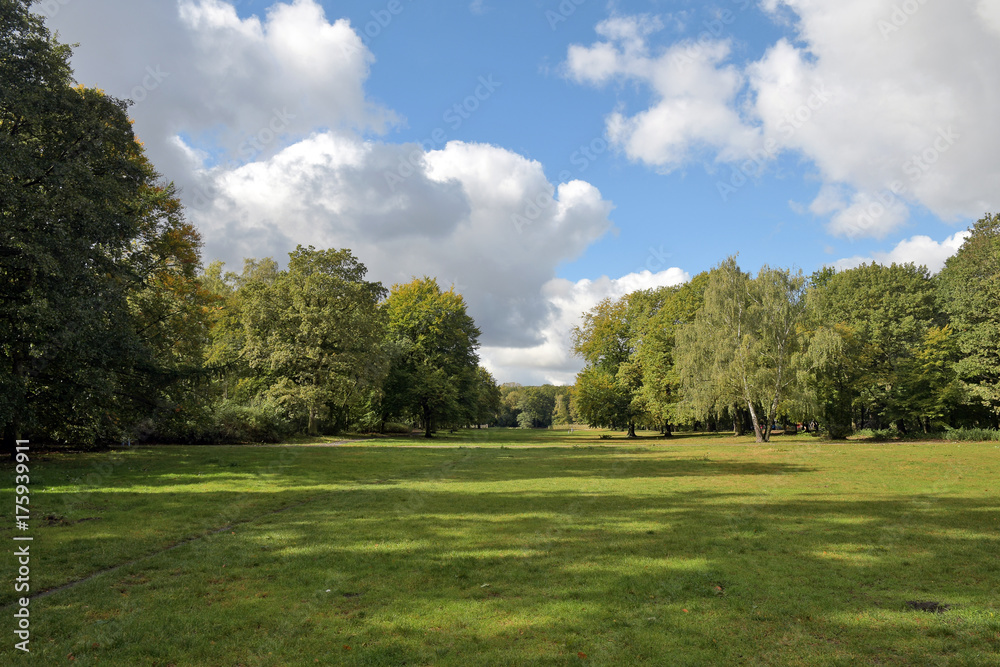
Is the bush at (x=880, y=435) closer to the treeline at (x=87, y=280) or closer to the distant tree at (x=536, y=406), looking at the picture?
the treeline at (x=87, y=280)

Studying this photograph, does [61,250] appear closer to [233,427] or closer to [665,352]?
[233,427]

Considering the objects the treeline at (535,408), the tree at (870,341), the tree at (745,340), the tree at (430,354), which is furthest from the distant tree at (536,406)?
the tree at (745,340)

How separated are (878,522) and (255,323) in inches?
1472

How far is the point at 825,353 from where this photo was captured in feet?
118

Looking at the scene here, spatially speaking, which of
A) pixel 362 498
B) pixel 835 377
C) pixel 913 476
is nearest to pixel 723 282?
pixel 835 377

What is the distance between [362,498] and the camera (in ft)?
44.3

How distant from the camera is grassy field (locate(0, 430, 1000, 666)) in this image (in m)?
5.07

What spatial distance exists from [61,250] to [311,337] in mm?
22217

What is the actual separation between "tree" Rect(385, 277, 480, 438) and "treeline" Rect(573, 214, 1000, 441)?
14.1 m

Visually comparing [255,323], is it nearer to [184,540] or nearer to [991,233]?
[184,540]

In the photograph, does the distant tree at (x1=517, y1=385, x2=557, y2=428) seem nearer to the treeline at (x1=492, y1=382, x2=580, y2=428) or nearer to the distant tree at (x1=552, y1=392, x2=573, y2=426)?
the treeline at (x1=492, y1=382, x2=580, y2=428)

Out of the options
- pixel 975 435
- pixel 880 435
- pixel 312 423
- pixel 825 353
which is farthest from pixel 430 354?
pixel 975 435

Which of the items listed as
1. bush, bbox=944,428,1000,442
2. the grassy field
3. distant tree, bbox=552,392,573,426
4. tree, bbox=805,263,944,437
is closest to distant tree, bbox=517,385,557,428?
distant tree, bbox=552,392,573,426

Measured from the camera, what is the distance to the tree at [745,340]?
3700cm
